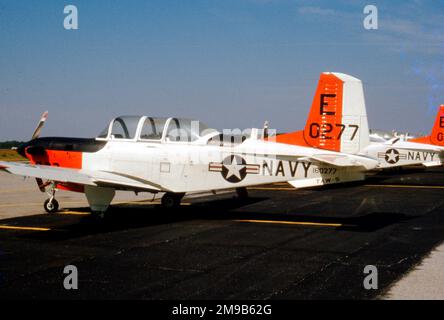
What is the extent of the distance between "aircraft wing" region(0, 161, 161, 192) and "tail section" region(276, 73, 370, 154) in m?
4.17

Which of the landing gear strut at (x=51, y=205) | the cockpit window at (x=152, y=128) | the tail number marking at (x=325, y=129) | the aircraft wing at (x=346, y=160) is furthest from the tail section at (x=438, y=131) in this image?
the landing gear strut at (x=51, y=205)

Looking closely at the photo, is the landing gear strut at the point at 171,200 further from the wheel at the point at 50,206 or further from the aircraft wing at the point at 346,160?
the aircraft wing at the point at 346,160

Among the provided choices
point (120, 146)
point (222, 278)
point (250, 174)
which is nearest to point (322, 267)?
point (222, 278)

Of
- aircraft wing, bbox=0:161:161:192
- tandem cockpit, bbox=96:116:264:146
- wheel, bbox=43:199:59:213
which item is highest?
tandem cockpit, bbox=96:116:264:146

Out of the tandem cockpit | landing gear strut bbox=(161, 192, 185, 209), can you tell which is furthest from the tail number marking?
landing gear strut bbox=(161, 192, 185, 209)

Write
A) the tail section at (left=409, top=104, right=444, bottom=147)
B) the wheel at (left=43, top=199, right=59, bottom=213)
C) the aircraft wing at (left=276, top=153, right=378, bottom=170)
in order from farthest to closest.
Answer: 1. the tail section at (left=409, top=104, right=444, bottom=147)
2. the wheel at (left=43, top=199, right=59, bottom=213)
3. the aircraft wing at (left=276, top=153, right=378, bottom=170)

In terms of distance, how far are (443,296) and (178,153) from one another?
296 inches

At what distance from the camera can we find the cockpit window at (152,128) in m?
12.8

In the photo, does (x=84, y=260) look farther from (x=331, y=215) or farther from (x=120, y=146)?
(x=331, y=215)

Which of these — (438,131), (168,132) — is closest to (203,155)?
(168,132)

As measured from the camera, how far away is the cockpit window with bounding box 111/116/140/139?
42.8ft

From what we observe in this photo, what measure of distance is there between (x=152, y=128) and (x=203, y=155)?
1.56 m

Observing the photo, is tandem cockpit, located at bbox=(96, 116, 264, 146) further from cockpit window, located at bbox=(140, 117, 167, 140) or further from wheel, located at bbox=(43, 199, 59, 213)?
wheel, located at bbox=(43, 199, 59, 213)

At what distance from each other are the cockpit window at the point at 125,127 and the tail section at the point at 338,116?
4.39 metres
